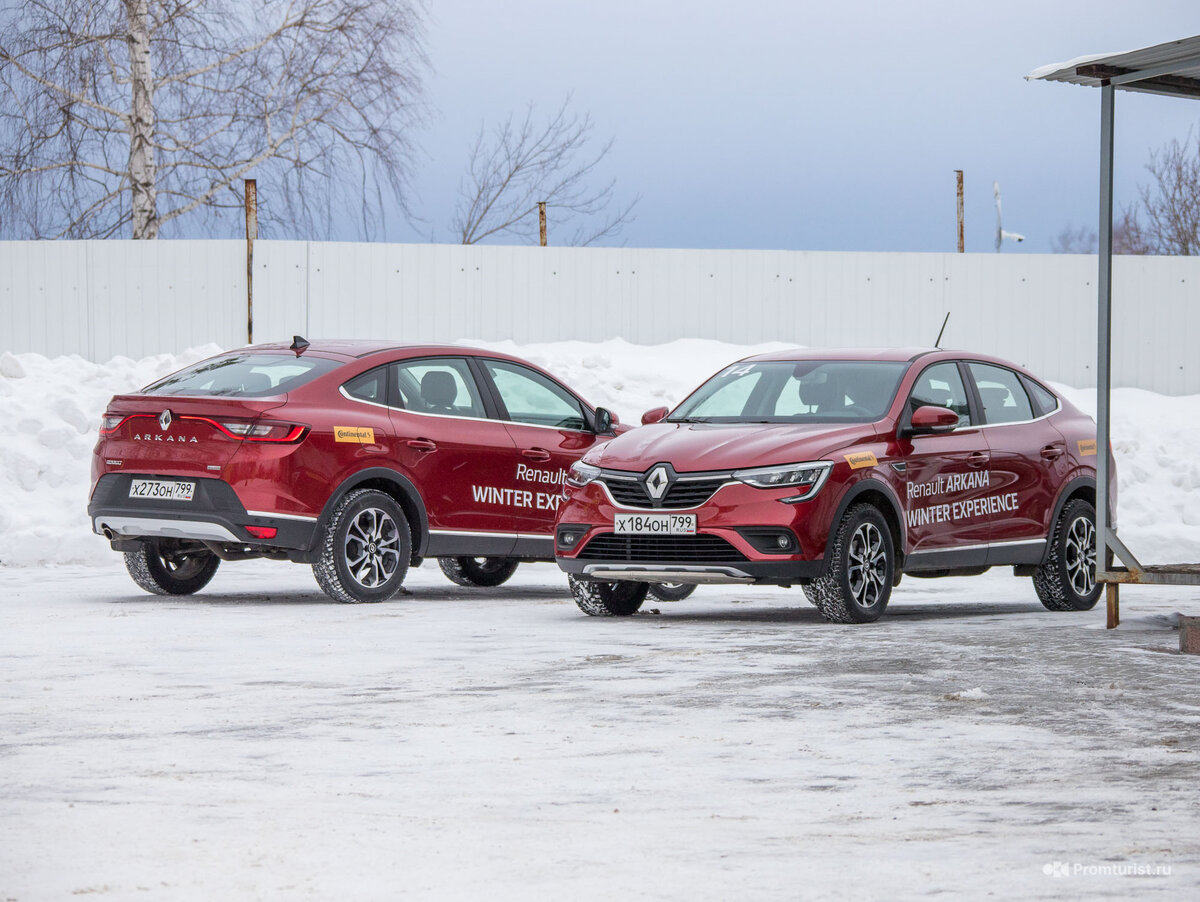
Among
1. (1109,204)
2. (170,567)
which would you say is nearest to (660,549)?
(1109,204)

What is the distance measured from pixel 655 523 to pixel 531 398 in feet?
9.56

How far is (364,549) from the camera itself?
38.7 feet

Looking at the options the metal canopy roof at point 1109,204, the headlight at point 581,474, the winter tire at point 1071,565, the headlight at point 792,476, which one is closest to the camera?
the metal canopy roof at point 1109,204

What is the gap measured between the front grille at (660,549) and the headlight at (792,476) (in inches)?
15.4

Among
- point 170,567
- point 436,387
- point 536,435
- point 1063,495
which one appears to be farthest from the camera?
point 536,435

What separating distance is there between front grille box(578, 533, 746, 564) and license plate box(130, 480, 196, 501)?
8.24 feet

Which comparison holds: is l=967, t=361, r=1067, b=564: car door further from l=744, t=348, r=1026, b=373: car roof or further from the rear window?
the rear window

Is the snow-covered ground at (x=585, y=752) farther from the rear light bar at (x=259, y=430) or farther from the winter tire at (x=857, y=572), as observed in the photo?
the rear light bar at (x=259, y=430)

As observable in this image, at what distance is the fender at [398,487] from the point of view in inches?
446

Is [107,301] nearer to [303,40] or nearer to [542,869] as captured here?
[303,40]

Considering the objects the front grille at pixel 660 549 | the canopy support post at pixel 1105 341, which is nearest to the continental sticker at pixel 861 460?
the front grille at pixel 660 549

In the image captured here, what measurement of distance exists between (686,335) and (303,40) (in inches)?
373

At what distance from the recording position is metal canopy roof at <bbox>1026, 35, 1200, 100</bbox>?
9.52m

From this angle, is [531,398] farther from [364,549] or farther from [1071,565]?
[1071,565]
